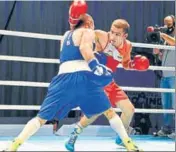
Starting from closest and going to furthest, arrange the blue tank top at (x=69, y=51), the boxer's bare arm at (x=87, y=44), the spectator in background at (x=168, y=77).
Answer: the boxer's bare arm at (x=87, y=44) → the blue tank top at (x=69, y=51) → the spectator in background at (x=168, y=77)

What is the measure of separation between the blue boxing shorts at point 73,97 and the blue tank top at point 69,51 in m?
0.09

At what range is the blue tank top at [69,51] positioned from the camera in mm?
2240

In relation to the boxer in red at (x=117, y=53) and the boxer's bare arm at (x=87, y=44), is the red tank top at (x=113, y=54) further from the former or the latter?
the boxer's bare arm at (x=87, y=44)

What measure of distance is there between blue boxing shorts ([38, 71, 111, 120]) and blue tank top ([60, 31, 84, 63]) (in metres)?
0.09

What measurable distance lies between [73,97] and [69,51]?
0.25 m

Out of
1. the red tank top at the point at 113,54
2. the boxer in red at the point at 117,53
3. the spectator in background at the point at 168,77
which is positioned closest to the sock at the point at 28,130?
the boxer in red at the point at 117,53

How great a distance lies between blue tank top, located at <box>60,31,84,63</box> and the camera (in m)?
2.24

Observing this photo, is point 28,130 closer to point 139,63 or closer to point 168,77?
point 139,63

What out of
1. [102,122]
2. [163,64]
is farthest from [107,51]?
[102,122]

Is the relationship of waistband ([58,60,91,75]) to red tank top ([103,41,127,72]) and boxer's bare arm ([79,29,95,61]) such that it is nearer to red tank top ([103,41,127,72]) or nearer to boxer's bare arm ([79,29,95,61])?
boxer's bare arm ([79,29,95,61])

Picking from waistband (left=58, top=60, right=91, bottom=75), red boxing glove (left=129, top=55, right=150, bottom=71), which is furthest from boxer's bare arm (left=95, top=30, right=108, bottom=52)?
waistband (left=58, top=60, right=91, bottom=75)

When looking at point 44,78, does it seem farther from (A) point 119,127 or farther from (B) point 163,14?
(A) point 119,127

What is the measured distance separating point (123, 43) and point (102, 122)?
2595 millimetres

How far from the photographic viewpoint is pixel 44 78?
19.0 ft
